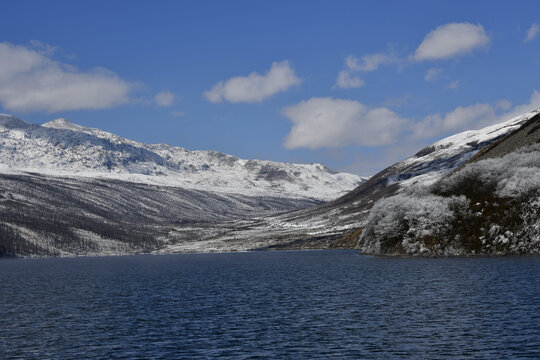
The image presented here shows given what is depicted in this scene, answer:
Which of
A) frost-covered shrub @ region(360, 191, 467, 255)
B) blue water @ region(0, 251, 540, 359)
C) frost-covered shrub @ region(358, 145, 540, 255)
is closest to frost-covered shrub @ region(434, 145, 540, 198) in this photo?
frost-covered shrub @ region(358, 145, 540, 255)

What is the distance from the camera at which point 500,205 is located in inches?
5546

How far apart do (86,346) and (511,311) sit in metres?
44.2

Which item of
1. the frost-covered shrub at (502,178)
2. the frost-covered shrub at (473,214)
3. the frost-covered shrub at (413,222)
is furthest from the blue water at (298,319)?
the frost-covered shrub at (413,222)

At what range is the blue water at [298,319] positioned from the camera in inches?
1938

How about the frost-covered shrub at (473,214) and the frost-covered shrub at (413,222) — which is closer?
the frost-covered shrub at (473,214)

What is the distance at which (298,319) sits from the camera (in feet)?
210

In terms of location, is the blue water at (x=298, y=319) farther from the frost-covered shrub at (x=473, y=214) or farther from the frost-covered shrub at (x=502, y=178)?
the frost-covered shrub at (x=502, y=178)

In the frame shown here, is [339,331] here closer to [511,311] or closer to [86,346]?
[511,311]

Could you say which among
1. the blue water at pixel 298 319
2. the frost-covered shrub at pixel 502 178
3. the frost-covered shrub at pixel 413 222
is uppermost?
the frost-covered shrub at pixel 502 178

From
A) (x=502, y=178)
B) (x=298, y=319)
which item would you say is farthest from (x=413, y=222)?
(x=298, y=319)

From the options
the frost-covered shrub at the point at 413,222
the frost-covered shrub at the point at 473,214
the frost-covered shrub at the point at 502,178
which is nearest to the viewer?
the frost-covered shrub at the point at 473,214

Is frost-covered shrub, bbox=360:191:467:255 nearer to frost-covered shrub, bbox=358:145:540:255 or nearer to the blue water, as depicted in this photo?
frost-covered shrub, bbox=358:145:540:255

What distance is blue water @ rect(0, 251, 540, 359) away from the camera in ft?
161

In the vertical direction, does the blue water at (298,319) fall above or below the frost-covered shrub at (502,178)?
below
